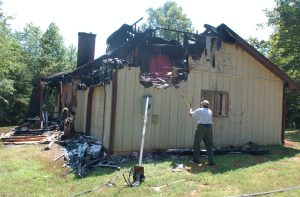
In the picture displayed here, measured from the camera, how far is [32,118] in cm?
1355

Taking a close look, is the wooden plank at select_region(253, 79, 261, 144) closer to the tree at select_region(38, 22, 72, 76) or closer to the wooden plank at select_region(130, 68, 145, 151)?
the wooden plank at select_region(130, 68, 145, 151)

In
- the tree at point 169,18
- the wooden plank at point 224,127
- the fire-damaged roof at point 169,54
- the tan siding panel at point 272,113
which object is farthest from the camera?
the tree at point 169,18

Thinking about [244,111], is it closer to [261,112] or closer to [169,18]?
[261,112]

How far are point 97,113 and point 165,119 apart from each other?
11.0ft

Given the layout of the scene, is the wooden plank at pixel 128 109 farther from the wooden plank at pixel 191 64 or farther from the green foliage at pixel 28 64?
the green foliage at pixel 28 64

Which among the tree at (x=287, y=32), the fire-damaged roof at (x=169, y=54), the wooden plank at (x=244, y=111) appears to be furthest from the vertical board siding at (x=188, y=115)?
the tree at (x=287, y=32)

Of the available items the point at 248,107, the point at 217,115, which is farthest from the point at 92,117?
the point at 248,107

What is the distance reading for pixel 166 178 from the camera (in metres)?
4.82

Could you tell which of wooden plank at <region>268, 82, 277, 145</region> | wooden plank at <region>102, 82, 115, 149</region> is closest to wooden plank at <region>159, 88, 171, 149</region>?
wooden plank at <region>102, 82, 115, 149</region>

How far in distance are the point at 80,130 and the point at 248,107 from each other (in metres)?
8.16

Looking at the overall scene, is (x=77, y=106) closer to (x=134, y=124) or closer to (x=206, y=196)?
(x=134, y=124)

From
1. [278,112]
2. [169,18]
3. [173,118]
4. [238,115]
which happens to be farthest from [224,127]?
[169,18]

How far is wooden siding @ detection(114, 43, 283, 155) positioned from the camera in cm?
666

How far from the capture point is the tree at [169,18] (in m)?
35.8
